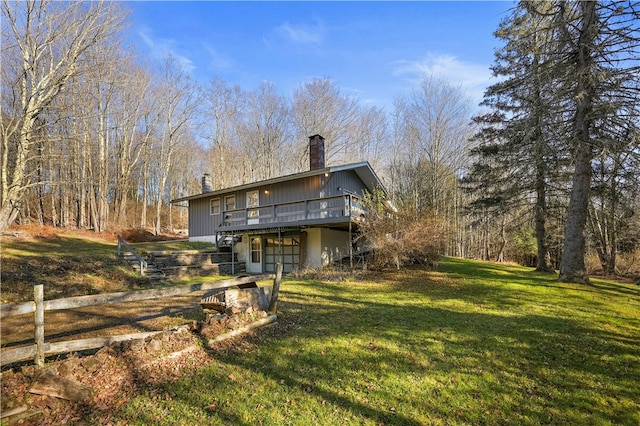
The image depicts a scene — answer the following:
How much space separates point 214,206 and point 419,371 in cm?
1793

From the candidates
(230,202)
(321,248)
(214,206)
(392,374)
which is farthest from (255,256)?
(392,374)

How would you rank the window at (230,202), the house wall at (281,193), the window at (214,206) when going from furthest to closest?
1. the window at (214,206)
2. the window at (230,202)
3. the house wall at (281,193)

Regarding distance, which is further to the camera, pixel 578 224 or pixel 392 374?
pixel 578 224

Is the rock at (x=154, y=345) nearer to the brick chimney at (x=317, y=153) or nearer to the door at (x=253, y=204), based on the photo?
the door at (x=253, y=204)

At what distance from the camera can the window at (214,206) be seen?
64.3 ft

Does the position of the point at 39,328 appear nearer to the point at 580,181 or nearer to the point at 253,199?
the point at 580,181

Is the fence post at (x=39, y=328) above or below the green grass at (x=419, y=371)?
above

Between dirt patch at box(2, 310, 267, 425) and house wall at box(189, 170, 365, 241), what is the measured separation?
11.3m

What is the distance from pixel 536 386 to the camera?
383cm

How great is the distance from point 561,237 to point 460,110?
12.5 metres

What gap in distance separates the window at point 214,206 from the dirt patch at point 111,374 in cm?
1550

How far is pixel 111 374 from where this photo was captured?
369 centimetres

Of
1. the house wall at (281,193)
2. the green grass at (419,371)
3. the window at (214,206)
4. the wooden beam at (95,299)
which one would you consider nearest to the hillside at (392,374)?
the green grass at (419,371)

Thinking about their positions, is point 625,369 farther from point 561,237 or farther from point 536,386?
point 561,237
